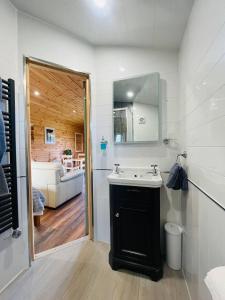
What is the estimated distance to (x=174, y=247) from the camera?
1.65m

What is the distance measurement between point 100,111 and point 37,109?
299cm

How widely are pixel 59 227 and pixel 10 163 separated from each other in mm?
1491

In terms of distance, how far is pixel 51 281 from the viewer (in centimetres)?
152

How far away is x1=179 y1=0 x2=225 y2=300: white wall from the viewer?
2.65ft

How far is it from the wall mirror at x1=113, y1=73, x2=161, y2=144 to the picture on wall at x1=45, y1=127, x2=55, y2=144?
3.66 meters

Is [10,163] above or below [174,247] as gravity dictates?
above

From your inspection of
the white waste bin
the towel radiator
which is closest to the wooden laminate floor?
the white waste bin

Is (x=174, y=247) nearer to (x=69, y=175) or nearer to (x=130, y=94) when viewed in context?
(x=130, y=94)

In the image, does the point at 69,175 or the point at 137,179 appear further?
the point at 69,175

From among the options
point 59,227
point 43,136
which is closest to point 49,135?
point 43,136

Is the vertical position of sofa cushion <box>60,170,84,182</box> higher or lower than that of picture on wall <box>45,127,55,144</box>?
lower

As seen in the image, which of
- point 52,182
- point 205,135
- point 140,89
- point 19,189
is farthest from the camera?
point 52,182

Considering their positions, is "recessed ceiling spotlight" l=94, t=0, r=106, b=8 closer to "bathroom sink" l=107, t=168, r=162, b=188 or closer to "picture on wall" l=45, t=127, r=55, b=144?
"bathroom sink" l=107, t=168, r=162, b=188

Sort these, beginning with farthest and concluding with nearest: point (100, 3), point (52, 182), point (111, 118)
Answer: point (52, 182) < point (111, 118) < point (100, 3)
